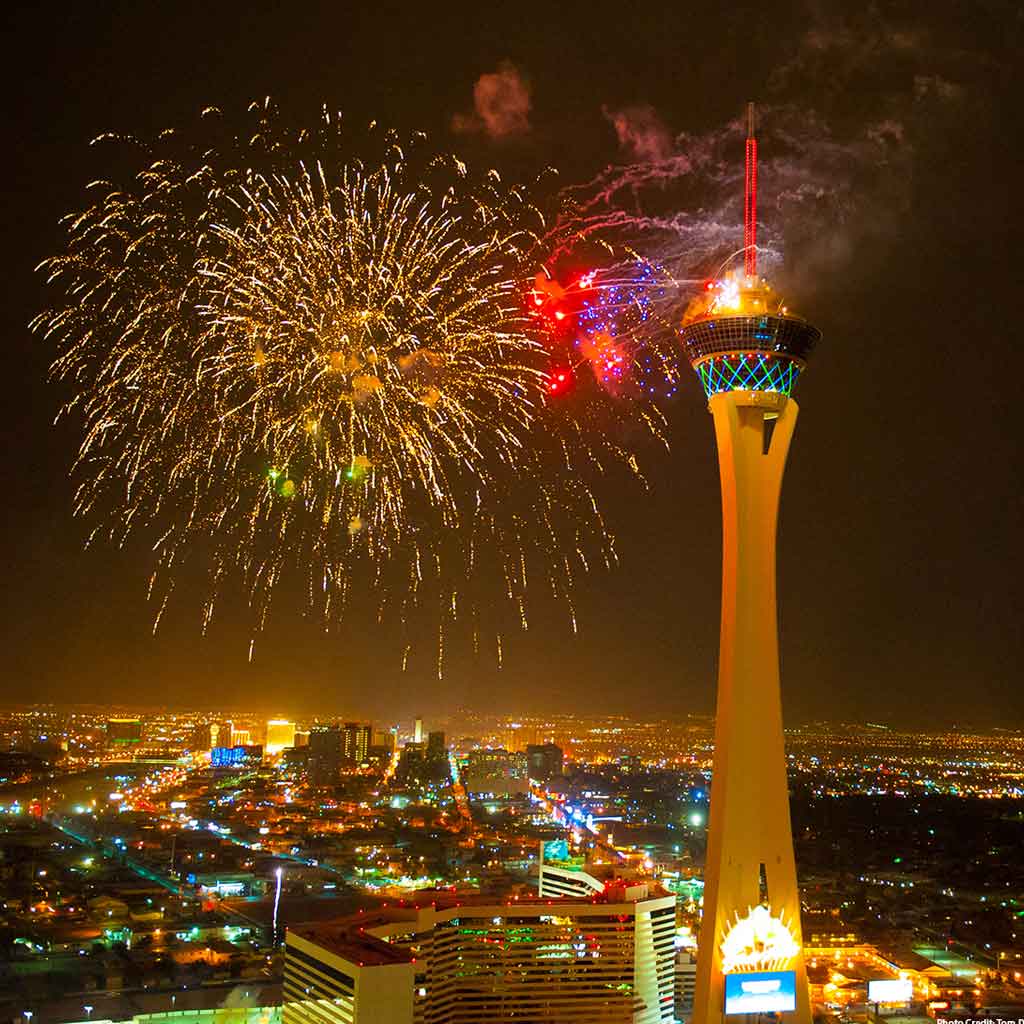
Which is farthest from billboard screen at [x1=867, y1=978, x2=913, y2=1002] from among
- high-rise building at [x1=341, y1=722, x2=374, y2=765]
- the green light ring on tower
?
high-rise building at [x1=341, y1=722, x2=374, y2=765]

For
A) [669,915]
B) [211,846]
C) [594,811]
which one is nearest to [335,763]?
[594,811]

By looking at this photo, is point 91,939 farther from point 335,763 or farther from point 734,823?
point 335,763

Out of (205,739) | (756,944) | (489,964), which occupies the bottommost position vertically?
(489,964)

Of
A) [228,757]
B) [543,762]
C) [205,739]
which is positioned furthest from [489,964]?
[205,739]

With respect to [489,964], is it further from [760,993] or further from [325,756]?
[325,756]

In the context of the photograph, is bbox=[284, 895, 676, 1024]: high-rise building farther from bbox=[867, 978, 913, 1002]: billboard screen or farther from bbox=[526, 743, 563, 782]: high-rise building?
bbox=[526, 743, 563, 782]: high-rise building

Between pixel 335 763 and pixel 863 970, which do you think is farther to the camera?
pixel 335 763
